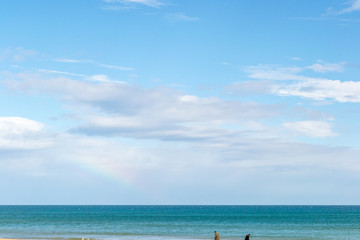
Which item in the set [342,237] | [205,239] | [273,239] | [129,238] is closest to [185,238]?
[205,239]

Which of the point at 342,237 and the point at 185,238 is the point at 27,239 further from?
the point at 342,237

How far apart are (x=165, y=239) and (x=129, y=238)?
4.28 m

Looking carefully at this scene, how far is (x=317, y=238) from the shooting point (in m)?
58.1

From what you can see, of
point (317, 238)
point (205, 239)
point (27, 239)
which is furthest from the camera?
point (317, 238)

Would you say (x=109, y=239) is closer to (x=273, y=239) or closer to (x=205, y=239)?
(x=205, y=239)

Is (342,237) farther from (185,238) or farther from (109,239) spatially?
(109,239)

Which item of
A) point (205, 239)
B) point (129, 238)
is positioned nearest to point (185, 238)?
point (205, 239)

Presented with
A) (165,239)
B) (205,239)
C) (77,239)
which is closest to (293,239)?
(205,239)

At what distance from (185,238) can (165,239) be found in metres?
2.77

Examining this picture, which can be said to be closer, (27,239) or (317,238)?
(27,239)

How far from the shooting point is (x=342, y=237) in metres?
59.6

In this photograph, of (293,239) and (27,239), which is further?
(293,239)

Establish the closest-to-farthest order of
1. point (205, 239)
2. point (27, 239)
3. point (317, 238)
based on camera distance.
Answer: point (27, 239), point (205, 239), point (317, 238)

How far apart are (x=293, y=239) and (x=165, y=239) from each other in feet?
47.4
